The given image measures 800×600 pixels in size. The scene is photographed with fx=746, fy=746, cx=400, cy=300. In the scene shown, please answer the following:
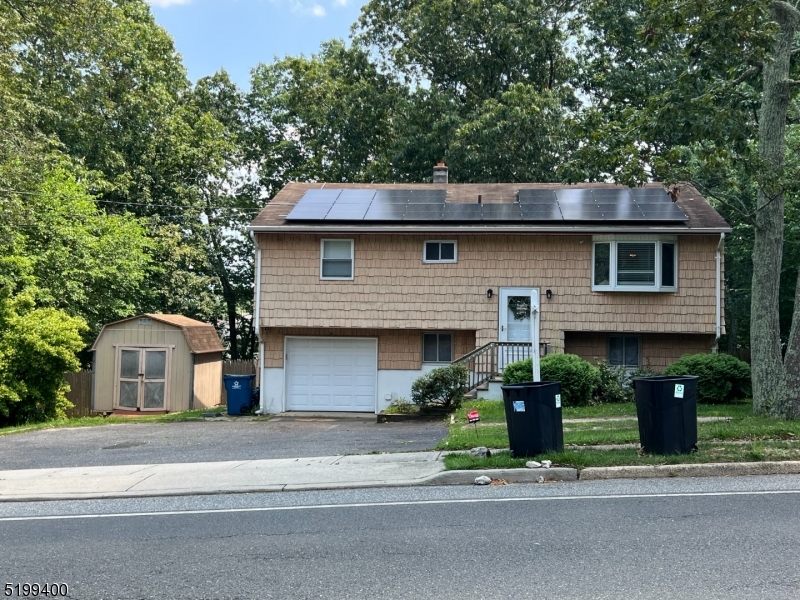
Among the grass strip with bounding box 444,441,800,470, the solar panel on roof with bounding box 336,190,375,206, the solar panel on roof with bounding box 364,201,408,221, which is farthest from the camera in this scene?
the solar panel on roof with bounding box 336,190,375,206

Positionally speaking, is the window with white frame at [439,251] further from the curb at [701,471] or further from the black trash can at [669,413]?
the curb at [701,471]

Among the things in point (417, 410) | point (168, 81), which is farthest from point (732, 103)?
point (168, 81)

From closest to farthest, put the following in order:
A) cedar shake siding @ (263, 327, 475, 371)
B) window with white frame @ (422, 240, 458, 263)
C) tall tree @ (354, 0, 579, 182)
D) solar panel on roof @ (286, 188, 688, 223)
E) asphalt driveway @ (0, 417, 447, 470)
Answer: asphalt driveway @ (0, 417, 447, 470) → solar panel on roof @ (286, 188, 688, 223) → window with white frame @ (422, 240, 458, 263) → cedar shake siding @ (263, 327, 475, 371) → tall tree @ (354, 0, 579, 182)

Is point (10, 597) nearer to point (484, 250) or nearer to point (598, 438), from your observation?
point (598, 438)

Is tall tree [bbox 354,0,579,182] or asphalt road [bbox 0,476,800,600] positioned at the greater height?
tall tree [bbox 354,0,579,182]

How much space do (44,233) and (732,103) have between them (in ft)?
67.4

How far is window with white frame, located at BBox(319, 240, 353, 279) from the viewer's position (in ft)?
66.2

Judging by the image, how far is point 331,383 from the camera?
20641 millimetres

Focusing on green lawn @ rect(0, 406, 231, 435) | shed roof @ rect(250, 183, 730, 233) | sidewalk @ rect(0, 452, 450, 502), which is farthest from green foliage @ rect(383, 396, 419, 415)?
sidewalk @ rect(0, 452, 450, 502)

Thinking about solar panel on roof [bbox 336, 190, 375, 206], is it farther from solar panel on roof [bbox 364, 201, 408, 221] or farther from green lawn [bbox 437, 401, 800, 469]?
green lawn [bbox 437, 401, 800, 469]

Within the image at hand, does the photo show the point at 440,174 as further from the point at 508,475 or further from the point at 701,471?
the point at 701,471

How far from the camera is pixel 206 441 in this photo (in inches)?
559

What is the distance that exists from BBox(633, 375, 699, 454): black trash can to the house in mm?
9133

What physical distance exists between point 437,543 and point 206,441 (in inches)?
348
